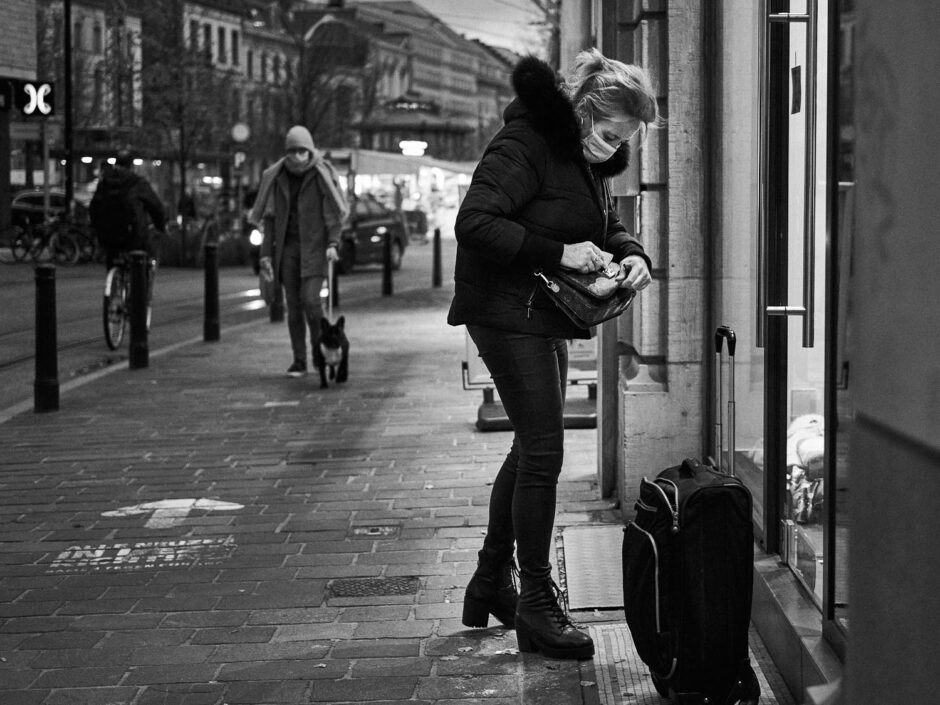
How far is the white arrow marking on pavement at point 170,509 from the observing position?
6609mm

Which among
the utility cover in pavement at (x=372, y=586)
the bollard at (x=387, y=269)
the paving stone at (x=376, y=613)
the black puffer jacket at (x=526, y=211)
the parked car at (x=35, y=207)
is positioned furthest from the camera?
the parked car at (x=35, y=207)

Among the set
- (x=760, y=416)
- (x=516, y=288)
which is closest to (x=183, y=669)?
(x=516, y=288)

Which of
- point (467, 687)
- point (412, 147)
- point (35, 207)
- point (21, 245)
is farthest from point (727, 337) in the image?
point (35, 207)

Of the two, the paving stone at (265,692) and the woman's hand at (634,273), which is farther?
the woman's hand at (634,273)

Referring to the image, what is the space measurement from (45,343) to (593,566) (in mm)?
5477

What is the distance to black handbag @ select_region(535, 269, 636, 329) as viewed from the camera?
14.3 ft

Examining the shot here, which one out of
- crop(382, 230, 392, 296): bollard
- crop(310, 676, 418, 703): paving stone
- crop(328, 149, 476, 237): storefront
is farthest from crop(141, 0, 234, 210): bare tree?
crop(310, 676, 418, 703): paving stone

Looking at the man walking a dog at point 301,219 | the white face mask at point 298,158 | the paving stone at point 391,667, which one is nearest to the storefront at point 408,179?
the man walking a dog at point 301,219

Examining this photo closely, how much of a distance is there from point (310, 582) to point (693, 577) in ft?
6.43

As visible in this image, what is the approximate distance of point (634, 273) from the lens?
4406 mm

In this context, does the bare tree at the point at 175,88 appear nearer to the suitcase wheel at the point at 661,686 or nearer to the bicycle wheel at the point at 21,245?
the bicycle wheel at the point at 21,245

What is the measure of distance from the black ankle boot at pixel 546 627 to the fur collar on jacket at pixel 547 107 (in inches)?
51.1

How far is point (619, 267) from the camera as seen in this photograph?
4410 millimetres

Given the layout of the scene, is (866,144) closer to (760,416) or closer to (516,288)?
(516,288)
